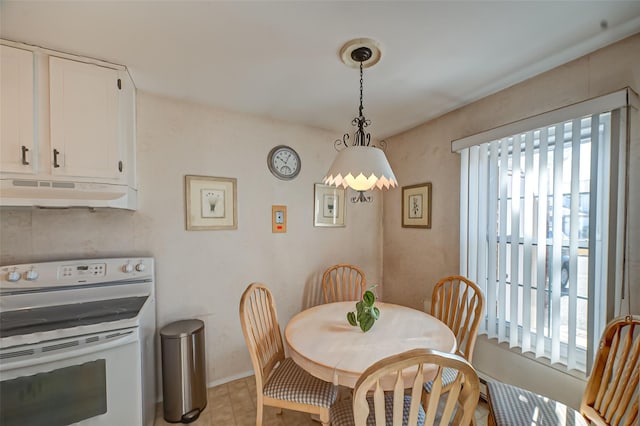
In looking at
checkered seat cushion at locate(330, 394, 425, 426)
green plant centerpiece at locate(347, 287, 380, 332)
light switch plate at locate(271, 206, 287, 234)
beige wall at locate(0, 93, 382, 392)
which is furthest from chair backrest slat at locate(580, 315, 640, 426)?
light switch plate at locate(271, 206, 287, 234)

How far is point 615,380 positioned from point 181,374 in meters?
2.44

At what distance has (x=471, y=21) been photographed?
1253mm

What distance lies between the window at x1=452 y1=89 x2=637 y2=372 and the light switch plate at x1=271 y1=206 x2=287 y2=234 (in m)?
1.62

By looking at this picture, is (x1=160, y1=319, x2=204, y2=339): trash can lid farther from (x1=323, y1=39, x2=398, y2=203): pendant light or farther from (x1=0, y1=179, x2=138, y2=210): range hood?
(x1=323, y1=39, x2=398, y2=203): pendant light

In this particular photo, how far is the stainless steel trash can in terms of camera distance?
1771 mm

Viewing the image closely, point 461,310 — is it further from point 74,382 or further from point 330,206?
point 74,382

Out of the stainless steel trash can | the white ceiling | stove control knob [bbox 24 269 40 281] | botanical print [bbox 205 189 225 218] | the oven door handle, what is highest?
the white ceiling

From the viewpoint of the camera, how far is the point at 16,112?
1390 mm

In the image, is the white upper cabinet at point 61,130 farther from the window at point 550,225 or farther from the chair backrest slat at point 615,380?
the chair backrest slat at point 615,380

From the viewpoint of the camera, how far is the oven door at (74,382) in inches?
45.1

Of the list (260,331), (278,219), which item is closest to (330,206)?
(278,219)

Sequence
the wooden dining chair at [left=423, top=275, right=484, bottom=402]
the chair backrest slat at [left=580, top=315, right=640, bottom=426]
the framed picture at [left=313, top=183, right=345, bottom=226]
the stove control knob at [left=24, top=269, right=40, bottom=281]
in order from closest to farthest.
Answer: the chair backrest slat at [left=580, top=315, right=640, bottom=426] → the stove control knob at [left=24, top=269, right=40, bottom=281] → the wooden dining chair at [left=423, top=275, right=484, bottom=402] → the framed picture at [left=313, top=183, right=345, bottom=226]

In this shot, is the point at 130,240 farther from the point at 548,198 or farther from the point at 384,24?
the point at 548,198

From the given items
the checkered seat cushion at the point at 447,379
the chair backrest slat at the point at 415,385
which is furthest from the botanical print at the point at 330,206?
the chair backrest slat at the point at 415,385
